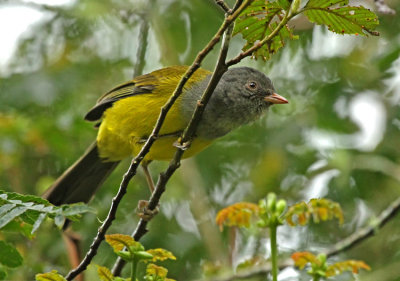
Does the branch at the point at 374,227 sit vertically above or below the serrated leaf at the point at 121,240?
below

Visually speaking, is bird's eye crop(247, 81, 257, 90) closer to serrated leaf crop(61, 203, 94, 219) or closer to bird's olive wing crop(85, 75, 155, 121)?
bird's olive wing crop(85, 75, 155, 121)

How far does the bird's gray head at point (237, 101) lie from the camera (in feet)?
15.5

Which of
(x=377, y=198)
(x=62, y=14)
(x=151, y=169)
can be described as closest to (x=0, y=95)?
(x=62, y=14)

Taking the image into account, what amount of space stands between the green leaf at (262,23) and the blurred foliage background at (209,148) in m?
2.38

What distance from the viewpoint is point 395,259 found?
506cm

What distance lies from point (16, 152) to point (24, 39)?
1676 millimetres

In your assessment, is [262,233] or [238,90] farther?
[262,233]

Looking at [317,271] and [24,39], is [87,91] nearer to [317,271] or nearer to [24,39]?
[24,39]

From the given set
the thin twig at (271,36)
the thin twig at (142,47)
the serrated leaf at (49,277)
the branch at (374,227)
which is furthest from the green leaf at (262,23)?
the thin twig at (142,47)

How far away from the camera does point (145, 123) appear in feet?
16.5

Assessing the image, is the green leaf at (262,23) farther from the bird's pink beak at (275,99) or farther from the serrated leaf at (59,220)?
the bird's pink beak at (275,99)

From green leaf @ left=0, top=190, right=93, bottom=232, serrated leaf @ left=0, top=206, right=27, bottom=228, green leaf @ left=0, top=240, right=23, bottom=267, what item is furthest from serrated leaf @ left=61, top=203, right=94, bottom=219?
green leaf @ left=0, top=240, right=23, bottom=267

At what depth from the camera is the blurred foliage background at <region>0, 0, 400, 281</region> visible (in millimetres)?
5953

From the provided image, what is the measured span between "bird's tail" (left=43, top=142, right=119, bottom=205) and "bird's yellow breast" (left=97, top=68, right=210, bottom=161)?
0.98 feet
